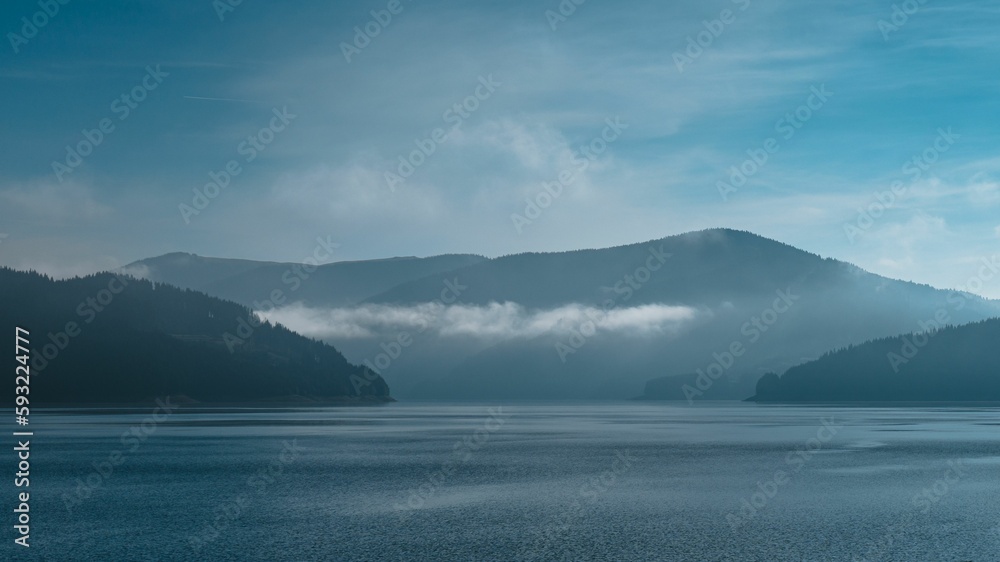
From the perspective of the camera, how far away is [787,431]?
14550 centimetres

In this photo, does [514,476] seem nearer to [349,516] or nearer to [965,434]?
[349,516]

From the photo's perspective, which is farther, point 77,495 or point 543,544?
point 77,495

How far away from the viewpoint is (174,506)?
2224 inches

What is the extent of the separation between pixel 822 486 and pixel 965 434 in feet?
260

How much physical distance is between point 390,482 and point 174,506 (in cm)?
1767

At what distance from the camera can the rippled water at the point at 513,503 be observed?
44500mm

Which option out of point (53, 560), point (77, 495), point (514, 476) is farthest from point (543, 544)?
point (77, 495)

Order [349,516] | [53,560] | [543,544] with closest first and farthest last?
[53,560]
[543,544]
[349,516]

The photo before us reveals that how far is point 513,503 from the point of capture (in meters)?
58.5

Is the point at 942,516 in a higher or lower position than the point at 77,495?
lower

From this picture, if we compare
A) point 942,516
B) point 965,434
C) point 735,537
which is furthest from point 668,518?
point 965,434

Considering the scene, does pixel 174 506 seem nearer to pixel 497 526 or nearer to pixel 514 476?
pixel 497 526

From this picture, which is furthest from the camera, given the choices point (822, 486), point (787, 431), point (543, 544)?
point (787, 431)

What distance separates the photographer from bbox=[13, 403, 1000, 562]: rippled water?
4450 centimetres
